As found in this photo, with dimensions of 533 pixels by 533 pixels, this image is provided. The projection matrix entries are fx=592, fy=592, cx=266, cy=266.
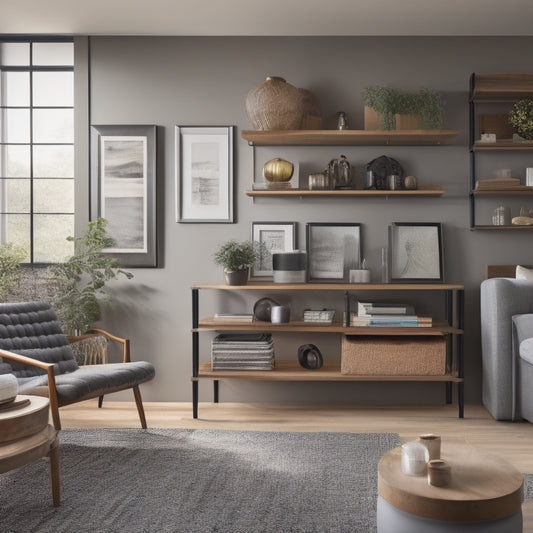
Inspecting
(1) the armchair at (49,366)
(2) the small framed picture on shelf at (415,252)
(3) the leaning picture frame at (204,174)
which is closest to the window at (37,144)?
(3) the leaning picture frame at (204,174)

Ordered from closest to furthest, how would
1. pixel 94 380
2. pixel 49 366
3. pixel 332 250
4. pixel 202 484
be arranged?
pixel 202 484, pixel 49 366, pixel 94 380, pixel 332 250

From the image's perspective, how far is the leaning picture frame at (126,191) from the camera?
14.3 ft

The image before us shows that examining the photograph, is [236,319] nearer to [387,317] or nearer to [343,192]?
[387,317]

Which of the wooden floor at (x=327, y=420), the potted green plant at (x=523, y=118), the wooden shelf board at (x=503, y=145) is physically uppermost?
the potted green plant at (x=523, y=118)

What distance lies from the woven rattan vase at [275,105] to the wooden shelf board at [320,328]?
1.34 meters

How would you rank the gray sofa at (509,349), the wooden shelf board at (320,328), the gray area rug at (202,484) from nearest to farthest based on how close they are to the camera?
the gray area rug at (202,484) → the gray sofa at (509,349) → the wooden shelf board at (320,328)

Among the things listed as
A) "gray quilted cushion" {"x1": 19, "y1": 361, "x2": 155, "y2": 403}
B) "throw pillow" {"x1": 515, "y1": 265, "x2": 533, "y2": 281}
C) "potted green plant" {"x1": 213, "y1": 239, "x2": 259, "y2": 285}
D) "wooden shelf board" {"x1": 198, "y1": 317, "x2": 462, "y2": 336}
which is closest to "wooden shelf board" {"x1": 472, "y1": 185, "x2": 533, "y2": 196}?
"throw pillow" {"x1": 515, "y1": 265, "x2": 533, "y2": 281}

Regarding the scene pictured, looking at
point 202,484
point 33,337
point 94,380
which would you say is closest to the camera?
point 202,484

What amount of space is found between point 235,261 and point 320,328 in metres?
0.72

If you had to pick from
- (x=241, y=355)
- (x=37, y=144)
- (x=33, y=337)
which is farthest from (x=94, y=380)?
(x=37, y=144)

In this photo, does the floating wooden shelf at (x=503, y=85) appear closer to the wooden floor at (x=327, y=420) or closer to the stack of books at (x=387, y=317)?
the stack of books at (x=387, y=317)

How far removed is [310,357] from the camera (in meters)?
4.05

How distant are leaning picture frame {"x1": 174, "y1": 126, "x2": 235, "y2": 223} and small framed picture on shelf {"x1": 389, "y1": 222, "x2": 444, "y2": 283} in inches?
48.2

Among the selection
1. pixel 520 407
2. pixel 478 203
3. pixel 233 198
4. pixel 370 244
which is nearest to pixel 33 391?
pixel 233 198
